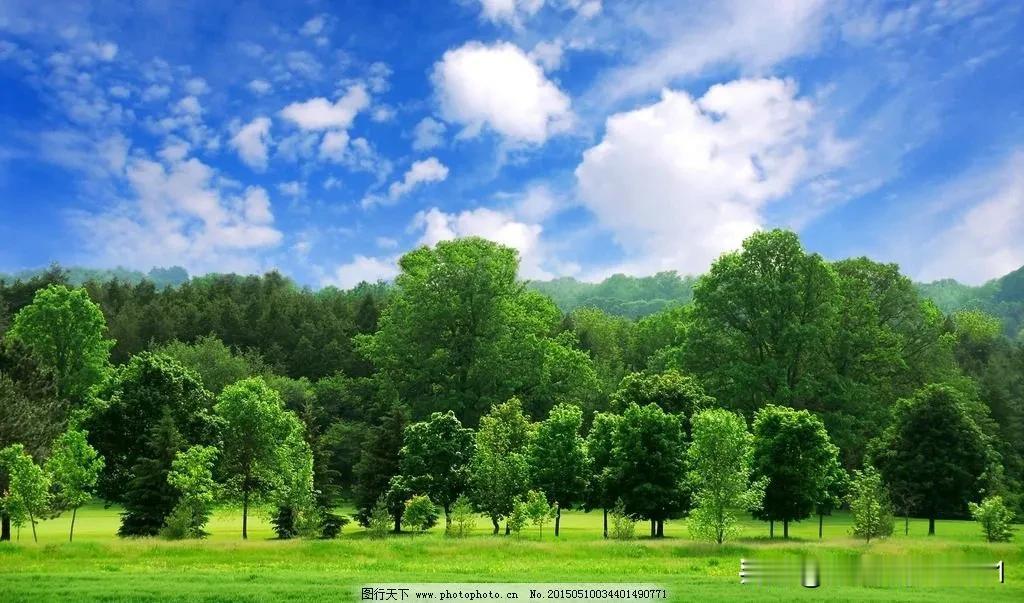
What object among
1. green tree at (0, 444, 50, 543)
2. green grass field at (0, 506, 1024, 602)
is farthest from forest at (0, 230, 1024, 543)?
green grass field at (0, 506, 1024, 602)

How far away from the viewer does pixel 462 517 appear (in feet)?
132

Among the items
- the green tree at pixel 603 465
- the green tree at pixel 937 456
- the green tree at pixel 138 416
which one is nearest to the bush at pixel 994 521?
the green tree at pixel 937 456

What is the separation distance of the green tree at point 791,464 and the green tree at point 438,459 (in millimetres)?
16140

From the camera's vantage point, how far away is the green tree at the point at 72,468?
126ft

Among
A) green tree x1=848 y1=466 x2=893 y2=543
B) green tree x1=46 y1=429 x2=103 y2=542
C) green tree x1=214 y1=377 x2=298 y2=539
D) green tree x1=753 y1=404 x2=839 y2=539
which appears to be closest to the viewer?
green tree x1=848 y1=466 x2=893 y2=543

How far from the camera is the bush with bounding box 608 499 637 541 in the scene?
3825 centimetres

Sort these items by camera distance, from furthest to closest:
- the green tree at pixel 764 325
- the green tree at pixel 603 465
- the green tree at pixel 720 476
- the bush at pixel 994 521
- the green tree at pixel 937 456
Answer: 1. the green tree at pixel 764 325
2. the green tree at pixel 937 456
3. the green tree at pixel 603 465
4. the bush at pixel 994 521
5. the green tree at pixel 720 476

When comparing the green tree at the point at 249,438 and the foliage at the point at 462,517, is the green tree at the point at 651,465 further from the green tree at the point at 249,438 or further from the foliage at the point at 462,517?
the green tree at the point at 249,438

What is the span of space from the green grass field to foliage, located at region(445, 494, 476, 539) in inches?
123

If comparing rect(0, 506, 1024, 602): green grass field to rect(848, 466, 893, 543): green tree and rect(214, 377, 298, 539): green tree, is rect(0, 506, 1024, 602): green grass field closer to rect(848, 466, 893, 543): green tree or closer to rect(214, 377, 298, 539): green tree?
rect(848, 466, 893, 543): green tree

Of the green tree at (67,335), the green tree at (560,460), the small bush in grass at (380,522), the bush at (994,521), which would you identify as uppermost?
the green tree at (67,335)

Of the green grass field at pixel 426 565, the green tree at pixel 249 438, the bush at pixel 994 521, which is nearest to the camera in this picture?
the green grass field at pixel 426 565

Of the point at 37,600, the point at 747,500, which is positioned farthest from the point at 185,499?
the point at 747,500

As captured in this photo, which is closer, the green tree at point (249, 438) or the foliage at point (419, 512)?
the foliage at point (419, 512)
